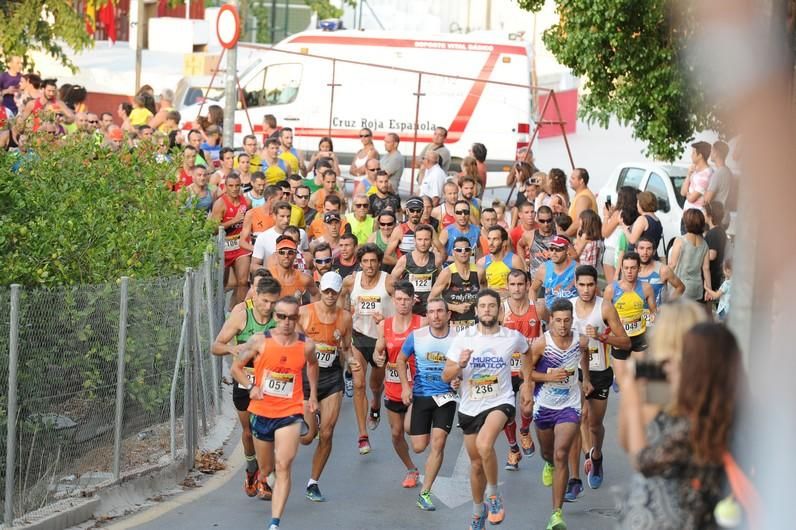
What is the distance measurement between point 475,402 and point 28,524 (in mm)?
3136

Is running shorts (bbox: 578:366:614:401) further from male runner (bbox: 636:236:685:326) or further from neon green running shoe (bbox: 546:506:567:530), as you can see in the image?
male runner (bbox: 636:236:685:326)

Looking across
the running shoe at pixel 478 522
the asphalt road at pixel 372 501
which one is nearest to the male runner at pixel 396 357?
the asphalt road at pixel 372 501

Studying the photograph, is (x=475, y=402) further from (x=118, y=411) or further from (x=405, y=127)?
(x=405, y=127)

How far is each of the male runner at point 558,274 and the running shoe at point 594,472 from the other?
176cm

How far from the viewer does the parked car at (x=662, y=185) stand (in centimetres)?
2022

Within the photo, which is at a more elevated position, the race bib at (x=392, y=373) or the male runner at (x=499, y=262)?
the male runner at (x=499, y=262)

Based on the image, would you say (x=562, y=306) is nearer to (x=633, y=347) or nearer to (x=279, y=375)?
(x=633, y=347)

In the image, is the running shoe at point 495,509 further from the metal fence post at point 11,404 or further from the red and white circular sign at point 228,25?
the red and white circular sign at point 228,25

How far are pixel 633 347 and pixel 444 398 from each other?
2210mm

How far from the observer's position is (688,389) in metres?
4.40

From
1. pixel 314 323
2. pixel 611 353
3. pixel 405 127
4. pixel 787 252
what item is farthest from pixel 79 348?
pixel 405 127

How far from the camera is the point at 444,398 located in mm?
10594

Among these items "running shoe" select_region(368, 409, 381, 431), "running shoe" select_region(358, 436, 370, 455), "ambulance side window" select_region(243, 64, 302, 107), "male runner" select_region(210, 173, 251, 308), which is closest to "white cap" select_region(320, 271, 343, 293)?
"running shoe" select_region(358, 436, 370, 455)

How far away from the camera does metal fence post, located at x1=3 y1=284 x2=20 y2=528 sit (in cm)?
845
